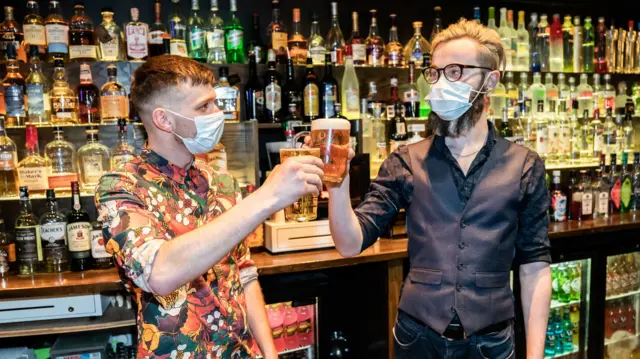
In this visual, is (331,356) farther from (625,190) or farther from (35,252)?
(625,190)

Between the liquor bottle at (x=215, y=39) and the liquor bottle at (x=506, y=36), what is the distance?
1.85 meters

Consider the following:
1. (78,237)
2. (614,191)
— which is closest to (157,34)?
(78,237)

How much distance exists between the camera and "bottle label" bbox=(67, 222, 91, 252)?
233cm

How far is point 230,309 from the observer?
1.33 m

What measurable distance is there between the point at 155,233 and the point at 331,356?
2.04 m

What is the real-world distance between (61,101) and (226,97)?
0.78 m

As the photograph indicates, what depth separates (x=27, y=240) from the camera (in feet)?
7.56

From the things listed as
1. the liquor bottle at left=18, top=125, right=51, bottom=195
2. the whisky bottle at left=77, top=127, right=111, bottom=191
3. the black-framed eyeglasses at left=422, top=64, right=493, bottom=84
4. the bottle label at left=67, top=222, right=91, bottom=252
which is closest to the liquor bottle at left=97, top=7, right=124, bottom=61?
the whisky bottle at left=77, top=127, right=111, bottom=191

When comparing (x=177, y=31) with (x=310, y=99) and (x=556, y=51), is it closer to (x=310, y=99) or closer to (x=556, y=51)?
(x=310, y=99)

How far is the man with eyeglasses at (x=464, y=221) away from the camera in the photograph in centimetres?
150

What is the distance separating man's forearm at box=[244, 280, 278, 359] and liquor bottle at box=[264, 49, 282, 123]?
4.43 feet

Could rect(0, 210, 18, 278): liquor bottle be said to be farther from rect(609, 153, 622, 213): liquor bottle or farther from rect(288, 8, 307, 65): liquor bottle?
rect(609, 153, 622, 213): liquor bottle

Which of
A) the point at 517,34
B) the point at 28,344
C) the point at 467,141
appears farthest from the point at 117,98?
the point at 517,34

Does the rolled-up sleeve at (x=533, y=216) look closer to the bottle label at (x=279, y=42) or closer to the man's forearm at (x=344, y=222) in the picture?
the man's forearm at (x=344, y=222)
